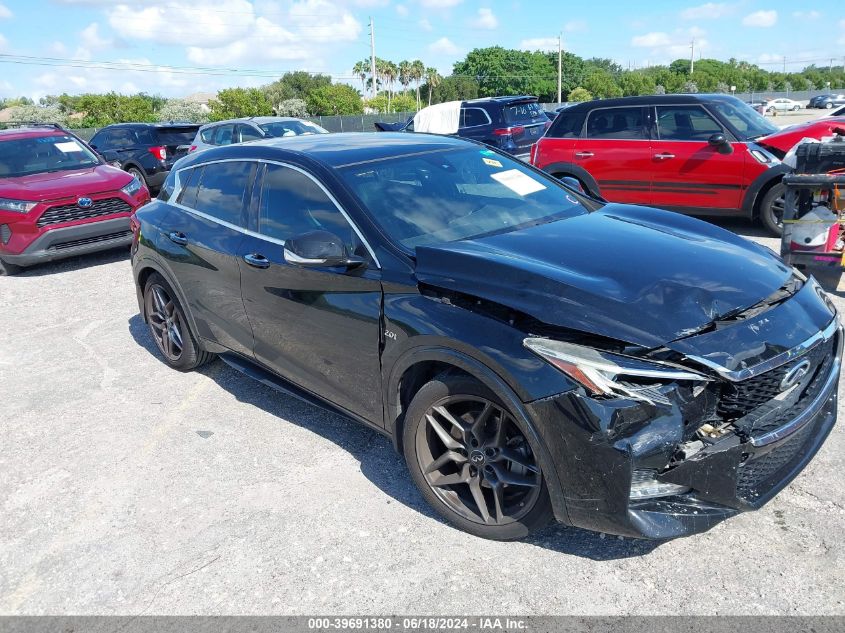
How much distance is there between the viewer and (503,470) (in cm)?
295

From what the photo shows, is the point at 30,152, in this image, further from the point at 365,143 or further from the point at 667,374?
the point at 667,374

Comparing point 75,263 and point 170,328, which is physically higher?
point 170,328

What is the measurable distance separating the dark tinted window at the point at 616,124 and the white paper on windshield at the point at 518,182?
5.55 meters

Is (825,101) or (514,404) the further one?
(825,101)

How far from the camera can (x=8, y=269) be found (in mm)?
9352

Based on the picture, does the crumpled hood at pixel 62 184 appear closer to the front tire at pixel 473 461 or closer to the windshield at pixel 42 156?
the windshield at pixel 42 156

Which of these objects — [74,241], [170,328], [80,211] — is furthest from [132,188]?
[170,328]

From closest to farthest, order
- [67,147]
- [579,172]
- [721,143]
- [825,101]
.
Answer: [721,143]
[579,172]
[67,147]
[825,101]

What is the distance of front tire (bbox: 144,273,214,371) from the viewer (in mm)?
5188

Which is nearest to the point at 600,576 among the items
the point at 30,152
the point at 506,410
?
the point at 506,410

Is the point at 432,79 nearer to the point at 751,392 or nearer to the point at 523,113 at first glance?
the point at 523,113

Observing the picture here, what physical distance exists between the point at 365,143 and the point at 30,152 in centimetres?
787

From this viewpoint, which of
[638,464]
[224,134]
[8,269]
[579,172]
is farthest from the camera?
[224,134]

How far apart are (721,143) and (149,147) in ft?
37.9
